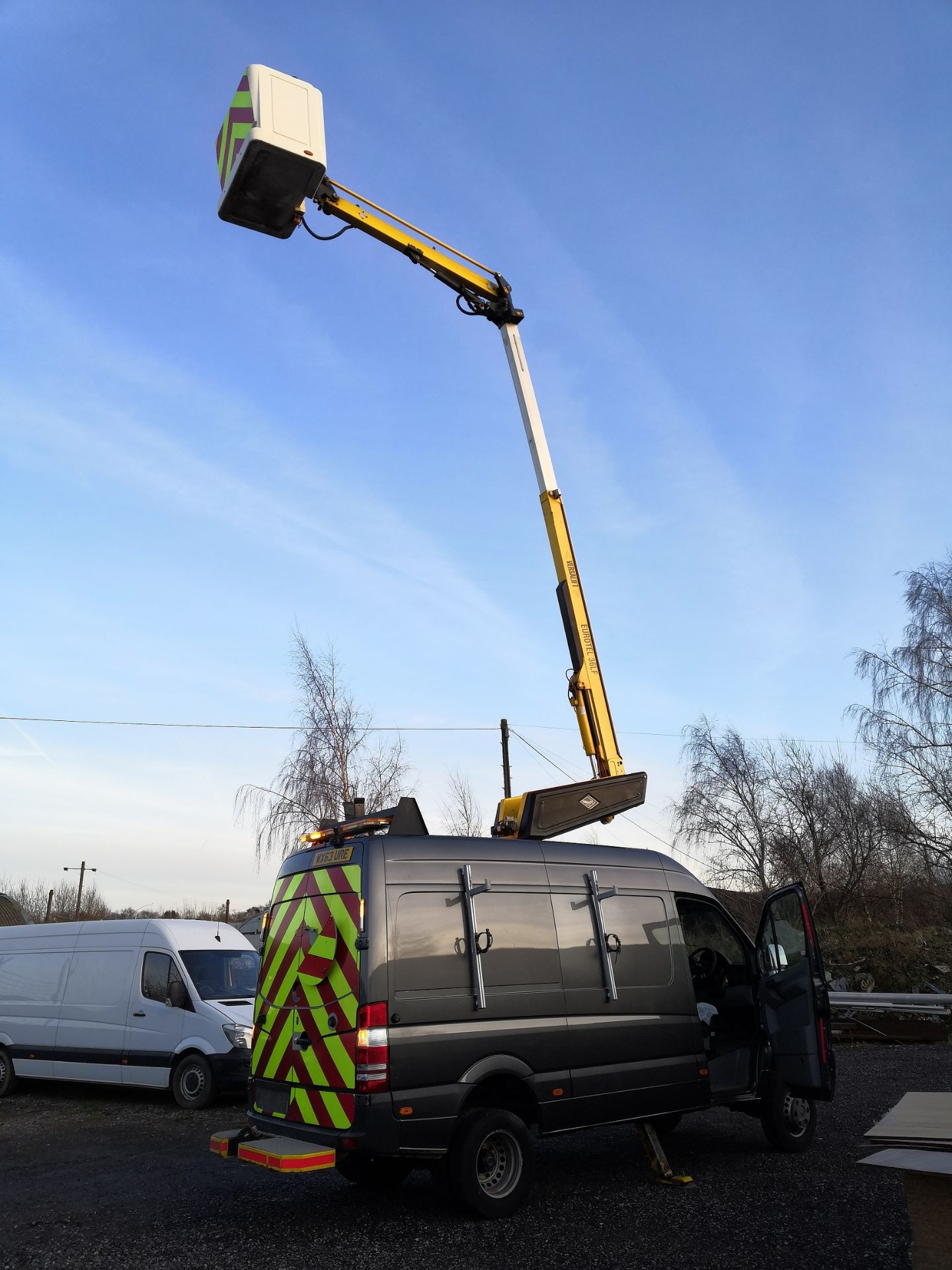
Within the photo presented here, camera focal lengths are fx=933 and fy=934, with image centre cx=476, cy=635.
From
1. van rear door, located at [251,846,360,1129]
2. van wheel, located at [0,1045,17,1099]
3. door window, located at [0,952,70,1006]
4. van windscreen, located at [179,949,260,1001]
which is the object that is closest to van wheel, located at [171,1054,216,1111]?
van windscreen, located at [179,949,260,1001]

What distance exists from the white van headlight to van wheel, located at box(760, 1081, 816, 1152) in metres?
5.91

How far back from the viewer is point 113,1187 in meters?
6.70

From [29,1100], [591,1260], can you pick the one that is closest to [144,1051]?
[29,1100]

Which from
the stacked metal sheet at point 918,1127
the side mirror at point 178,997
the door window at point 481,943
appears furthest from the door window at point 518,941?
the side mirror at point 178,997

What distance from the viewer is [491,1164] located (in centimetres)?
572

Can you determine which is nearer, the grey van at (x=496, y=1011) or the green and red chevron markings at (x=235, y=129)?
the grey van at (x=496, y=1011)

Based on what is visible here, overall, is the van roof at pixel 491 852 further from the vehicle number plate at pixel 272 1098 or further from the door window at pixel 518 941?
the vehicle number plate at pixel 272 1098

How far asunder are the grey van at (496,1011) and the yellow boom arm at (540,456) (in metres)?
2.02

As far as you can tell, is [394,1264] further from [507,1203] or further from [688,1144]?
[688,1144]

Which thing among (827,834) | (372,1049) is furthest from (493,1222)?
(827,834)

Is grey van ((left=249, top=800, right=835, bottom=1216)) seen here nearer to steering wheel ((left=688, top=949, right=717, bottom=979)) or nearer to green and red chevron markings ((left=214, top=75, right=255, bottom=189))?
steering wheel ((left=688, top=949, right=717, bottom=979))

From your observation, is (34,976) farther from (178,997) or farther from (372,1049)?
(372,1049)

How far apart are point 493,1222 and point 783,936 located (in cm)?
322

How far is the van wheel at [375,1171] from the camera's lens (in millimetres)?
6102
